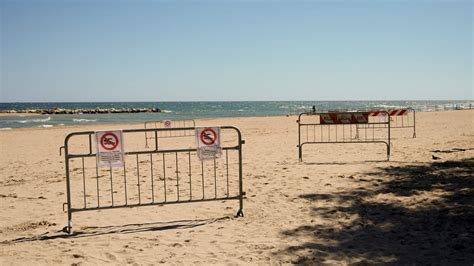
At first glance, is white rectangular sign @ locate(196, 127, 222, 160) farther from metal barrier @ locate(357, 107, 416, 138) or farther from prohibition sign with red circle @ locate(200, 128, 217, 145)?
metal barrier @ locate(357, 107, 416, 138)

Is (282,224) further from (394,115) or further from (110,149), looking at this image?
(394,115)

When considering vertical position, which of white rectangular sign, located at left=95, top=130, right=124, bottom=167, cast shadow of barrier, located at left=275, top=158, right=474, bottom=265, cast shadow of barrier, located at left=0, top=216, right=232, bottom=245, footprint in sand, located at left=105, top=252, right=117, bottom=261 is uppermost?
white rectangular sign, located at left=95, top=130, right=124, bottom=167

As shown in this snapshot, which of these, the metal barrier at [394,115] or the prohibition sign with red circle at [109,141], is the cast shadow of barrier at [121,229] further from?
the metal barrier at [394,115]

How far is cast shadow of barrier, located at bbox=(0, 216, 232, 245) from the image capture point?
18.5ft

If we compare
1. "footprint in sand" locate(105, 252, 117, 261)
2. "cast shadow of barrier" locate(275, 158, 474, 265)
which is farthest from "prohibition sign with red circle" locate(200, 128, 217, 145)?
"footprint in sand" locate(105, 252, 117, 261)

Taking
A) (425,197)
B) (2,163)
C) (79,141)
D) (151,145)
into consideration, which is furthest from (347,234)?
(79,141)

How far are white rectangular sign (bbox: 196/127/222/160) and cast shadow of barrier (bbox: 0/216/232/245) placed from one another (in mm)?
1024

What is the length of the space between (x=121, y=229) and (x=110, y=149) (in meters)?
1.20

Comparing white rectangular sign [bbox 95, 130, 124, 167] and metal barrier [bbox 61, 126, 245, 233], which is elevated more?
white rectangular sign [bbox 95, 130, 124, 167]

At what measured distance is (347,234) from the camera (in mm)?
5379

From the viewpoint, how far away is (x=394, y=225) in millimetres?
5641

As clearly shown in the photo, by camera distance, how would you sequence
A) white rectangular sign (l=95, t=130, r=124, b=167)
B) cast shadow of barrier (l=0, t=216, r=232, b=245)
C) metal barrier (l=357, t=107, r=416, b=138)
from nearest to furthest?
cast shadow of barrier (l=0, t=216, r=232, b=245) < white rectangular sign (l=95, t=130, r=124, b=167) < metal barrier (l=357, t=107, r=416, b=138)

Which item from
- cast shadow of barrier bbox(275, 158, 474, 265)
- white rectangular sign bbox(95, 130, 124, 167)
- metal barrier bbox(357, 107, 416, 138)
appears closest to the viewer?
cast shadow of barrier bbox(275, 158, 474, 265)

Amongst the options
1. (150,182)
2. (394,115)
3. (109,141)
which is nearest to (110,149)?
(109,141)
